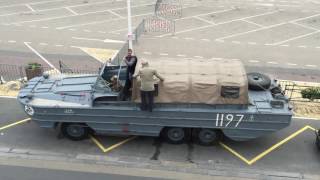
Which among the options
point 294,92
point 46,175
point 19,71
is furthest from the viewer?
point 19,71

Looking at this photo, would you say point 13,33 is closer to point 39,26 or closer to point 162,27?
point 39,26

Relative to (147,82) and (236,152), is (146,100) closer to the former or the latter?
(147,82)

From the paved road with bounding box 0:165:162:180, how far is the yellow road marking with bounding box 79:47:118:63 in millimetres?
9108

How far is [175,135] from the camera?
39.8 ft

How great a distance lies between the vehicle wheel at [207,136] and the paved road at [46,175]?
2.12 meters

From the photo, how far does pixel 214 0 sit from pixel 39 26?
12.6 metres

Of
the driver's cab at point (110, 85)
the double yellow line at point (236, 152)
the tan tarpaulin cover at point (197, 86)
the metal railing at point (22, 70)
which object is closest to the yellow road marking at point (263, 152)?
the double yellow line at point (236, 152)

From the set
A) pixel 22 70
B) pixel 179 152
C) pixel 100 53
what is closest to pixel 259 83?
pixel 179 152

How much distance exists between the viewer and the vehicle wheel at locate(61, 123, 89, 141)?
12.2 meters

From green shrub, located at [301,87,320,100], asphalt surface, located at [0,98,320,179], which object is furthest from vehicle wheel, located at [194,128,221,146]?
green shrub, located at [301,87,320,100]

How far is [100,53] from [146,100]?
939 centimetres

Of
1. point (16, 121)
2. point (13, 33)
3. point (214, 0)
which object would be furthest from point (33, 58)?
point (214, 0)

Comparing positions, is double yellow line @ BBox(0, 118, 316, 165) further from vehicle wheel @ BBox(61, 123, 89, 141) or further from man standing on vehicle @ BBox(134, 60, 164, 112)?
man standing on vehicle @ BBox(134, 60, 164, 112)

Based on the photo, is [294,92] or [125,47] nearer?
[294,92]
